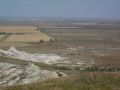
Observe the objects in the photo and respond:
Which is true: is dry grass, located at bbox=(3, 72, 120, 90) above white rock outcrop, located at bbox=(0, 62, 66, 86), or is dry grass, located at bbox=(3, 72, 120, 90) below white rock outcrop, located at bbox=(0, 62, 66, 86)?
above

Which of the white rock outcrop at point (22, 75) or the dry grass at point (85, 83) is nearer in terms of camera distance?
the dry grass at point (85, 83)

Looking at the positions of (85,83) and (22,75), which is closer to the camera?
(85,83)

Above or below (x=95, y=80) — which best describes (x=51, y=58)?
below

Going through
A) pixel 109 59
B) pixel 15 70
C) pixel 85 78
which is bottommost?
pixel 109 59

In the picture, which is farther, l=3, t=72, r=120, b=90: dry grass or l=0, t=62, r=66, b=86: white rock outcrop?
l=0, t=62, r=66, b=86: white rock outcrop

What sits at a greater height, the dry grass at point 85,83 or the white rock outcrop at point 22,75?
the dry grass at point 85,83

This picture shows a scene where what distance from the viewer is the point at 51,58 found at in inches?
2094

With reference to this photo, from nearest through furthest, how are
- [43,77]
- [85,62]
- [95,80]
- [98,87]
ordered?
Answer: [98,87] < [95,80] < [43,77] < [85,62]

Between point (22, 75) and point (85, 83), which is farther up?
point (85, 83)

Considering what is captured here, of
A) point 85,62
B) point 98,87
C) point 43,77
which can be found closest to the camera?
point 98,87

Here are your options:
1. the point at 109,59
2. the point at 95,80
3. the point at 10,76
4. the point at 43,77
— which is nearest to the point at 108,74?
the point at 95,80

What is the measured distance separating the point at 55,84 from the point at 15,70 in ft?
43.4

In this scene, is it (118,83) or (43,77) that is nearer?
(118,83)

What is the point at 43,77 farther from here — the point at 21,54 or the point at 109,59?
the point at 109,59
